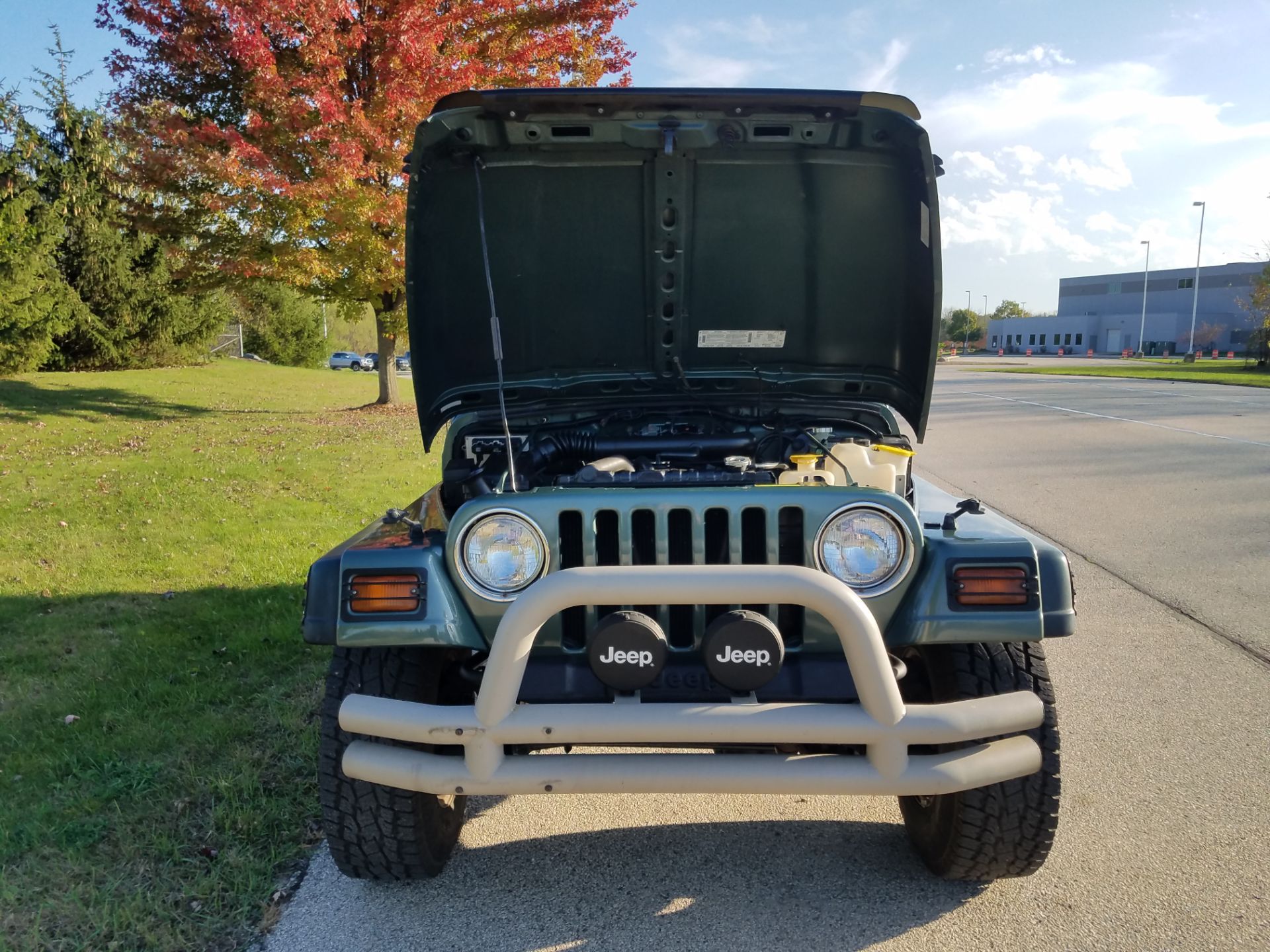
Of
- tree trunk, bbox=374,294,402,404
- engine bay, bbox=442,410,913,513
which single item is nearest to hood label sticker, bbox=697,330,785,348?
engine bay, bbox=442,410,913,513

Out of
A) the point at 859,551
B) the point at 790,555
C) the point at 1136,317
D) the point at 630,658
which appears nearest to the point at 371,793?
the point at 630,658

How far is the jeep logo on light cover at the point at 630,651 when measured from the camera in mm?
2180

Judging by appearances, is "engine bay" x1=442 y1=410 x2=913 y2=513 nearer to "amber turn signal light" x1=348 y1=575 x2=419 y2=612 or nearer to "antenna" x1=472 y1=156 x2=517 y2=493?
"antenna" x1=472 y1=156 x2=517 y2=493

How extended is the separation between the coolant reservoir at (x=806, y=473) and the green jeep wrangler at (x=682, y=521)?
0.01m

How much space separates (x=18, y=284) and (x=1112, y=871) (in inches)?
759

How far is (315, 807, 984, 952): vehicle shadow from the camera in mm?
2471

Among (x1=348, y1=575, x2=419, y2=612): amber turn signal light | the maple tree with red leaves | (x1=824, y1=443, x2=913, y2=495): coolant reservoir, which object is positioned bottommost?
(x1=348, y1=575, x2=419, y2=612): amber turn signal light

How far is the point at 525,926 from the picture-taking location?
2.52m

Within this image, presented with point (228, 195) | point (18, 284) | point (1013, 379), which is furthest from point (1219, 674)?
point (1013, 379)

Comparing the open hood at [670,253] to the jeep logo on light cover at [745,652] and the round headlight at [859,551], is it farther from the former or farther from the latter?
the jeep logo on light cover at [745,652]

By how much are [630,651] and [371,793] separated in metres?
0.89

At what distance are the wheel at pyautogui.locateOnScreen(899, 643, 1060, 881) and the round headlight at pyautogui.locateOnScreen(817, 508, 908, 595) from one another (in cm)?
36

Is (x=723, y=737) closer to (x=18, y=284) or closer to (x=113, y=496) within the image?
(x=113, y=496)

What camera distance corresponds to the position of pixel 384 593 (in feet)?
7.70
